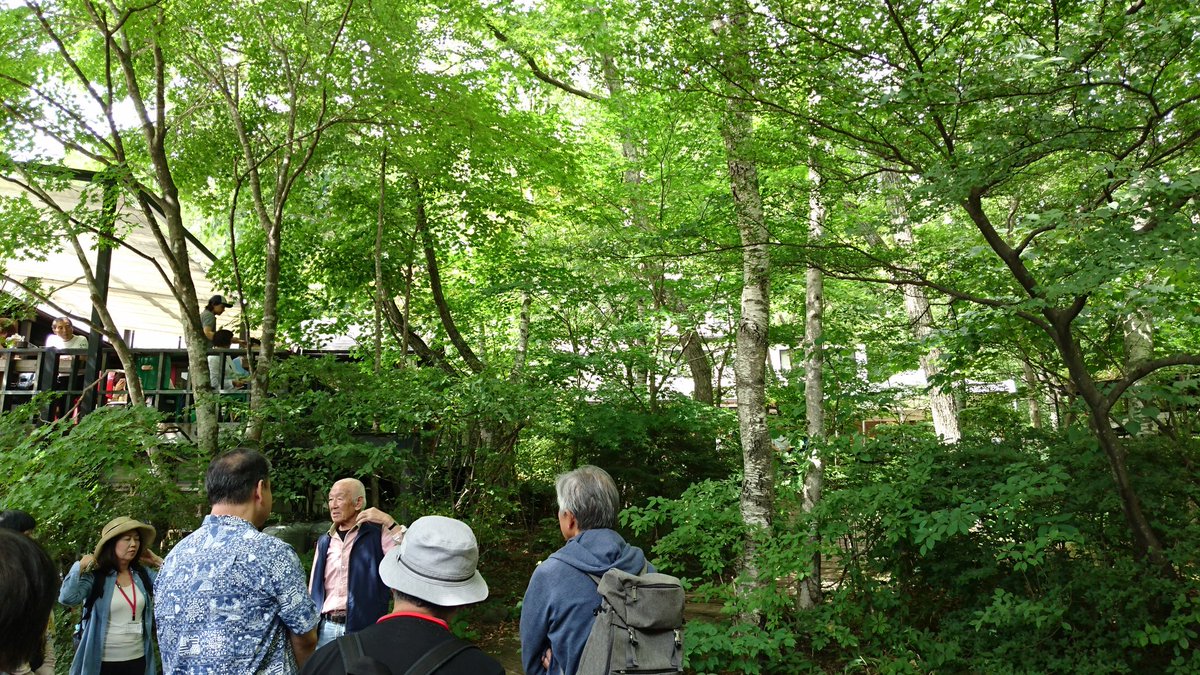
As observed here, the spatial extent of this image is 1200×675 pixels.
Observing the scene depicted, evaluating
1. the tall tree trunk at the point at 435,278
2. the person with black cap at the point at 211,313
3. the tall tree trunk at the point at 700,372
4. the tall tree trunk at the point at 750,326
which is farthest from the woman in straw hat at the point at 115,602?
the tall tree trunk at the point at 700,372

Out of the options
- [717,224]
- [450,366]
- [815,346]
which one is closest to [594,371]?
[450,366]

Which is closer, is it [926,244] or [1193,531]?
[1193,531]

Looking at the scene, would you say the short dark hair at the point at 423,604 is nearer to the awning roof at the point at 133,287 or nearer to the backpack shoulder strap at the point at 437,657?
the backpack shoulder strap at the point at 437,657

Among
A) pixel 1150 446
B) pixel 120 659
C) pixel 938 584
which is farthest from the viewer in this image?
pixel 938 584

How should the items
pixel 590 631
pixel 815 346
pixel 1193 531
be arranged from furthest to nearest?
pixel 815 346
pixel 1193 531
pixel 590 631

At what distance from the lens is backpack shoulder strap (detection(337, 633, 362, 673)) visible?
185 cm

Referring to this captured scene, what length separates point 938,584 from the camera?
5820mm

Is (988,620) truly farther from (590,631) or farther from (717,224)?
(717,224)

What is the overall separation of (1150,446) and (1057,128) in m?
2.54

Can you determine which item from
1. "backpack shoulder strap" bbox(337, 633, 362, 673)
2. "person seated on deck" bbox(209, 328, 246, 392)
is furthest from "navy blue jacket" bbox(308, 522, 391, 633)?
"person seated on deck" bbox(209, 328, 246, 392)

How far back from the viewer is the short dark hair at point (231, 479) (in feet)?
8.95

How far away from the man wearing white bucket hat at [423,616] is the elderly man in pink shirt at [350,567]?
5.25ft

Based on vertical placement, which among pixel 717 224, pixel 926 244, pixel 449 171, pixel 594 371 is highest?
pixel 449 171

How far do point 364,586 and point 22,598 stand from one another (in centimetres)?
203
